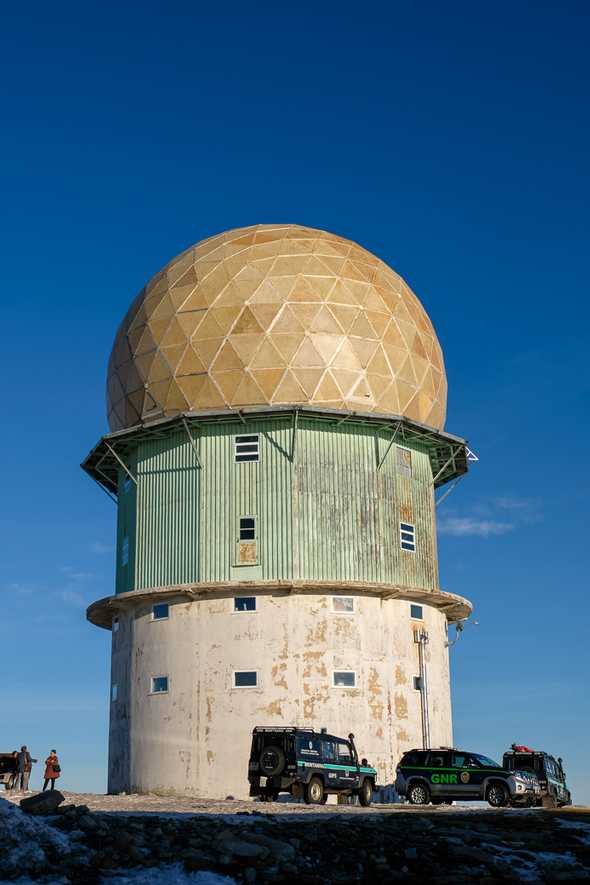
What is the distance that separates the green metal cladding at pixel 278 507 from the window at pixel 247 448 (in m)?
0.15

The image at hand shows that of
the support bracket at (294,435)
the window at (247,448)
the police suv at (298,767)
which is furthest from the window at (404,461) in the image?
the police suv at (298,767)

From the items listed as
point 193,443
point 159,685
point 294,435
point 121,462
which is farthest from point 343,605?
point 121,462

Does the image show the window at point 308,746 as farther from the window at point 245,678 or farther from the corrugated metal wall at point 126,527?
the corrugated metal wall at point 126,527

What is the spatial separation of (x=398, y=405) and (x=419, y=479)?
2.64 metres

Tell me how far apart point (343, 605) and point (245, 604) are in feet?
9.00

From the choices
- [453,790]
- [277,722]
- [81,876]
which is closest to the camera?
[81,876]

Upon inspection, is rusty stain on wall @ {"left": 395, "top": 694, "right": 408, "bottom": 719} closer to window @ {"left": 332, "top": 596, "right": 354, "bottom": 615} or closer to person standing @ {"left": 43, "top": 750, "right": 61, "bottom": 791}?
window @ {"left": 332, "top": 596, "right": 354, "bottom": 615}

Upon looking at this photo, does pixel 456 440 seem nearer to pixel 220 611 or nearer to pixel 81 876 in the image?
pixel 220 611

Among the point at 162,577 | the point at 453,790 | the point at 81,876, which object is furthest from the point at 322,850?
the point at 162,577

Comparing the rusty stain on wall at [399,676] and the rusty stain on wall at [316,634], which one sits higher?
the rusty stain on wall at [316,634]

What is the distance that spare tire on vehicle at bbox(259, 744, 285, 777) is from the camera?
2609 cm

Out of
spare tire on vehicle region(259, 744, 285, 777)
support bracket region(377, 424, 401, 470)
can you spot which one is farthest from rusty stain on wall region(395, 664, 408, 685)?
spare tire on vehicle region(259, 744, 285, 777)

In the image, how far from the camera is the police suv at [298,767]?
1027 inches

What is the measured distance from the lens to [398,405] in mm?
35594
